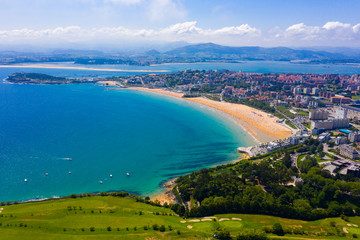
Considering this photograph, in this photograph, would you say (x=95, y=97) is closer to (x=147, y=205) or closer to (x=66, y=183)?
(x=66, y=183)

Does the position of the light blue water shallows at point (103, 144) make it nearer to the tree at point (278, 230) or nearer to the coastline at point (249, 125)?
the coastline at point (249, 125)

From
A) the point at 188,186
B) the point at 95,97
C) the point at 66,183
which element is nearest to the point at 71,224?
the point at 66,183

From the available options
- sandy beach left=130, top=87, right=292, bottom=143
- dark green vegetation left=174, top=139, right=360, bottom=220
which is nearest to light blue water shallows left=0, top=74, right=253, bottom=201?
sandy beach left=130, top=87, right=292, bottom=143

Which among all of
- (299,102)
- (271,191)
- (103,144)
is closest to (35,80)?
(103,144)

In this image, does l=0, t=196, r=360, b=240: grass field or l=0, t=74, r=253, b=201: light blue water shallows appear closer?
l=0, t=196, r=360, b=240: grass field

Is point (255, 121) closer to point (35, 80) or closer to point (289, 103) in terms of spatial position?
point (289, 103)

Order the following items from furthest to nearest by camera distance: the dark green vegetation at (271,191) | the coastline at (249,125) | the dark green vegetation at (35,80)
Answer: the dark green vegetation at (35,80)
the coastline at (249,125)
the dark green vegetation at (271,191)

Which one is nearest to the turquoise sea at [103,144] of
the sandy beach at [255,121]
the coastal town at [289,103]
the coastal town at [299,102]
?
the sandy beach at [255,121]

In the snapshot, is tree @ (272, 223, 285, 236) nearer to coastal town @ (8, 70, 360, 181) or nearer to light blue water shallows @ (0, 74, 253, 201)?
light blue water shallows @ (0, 74, 253, 201)
